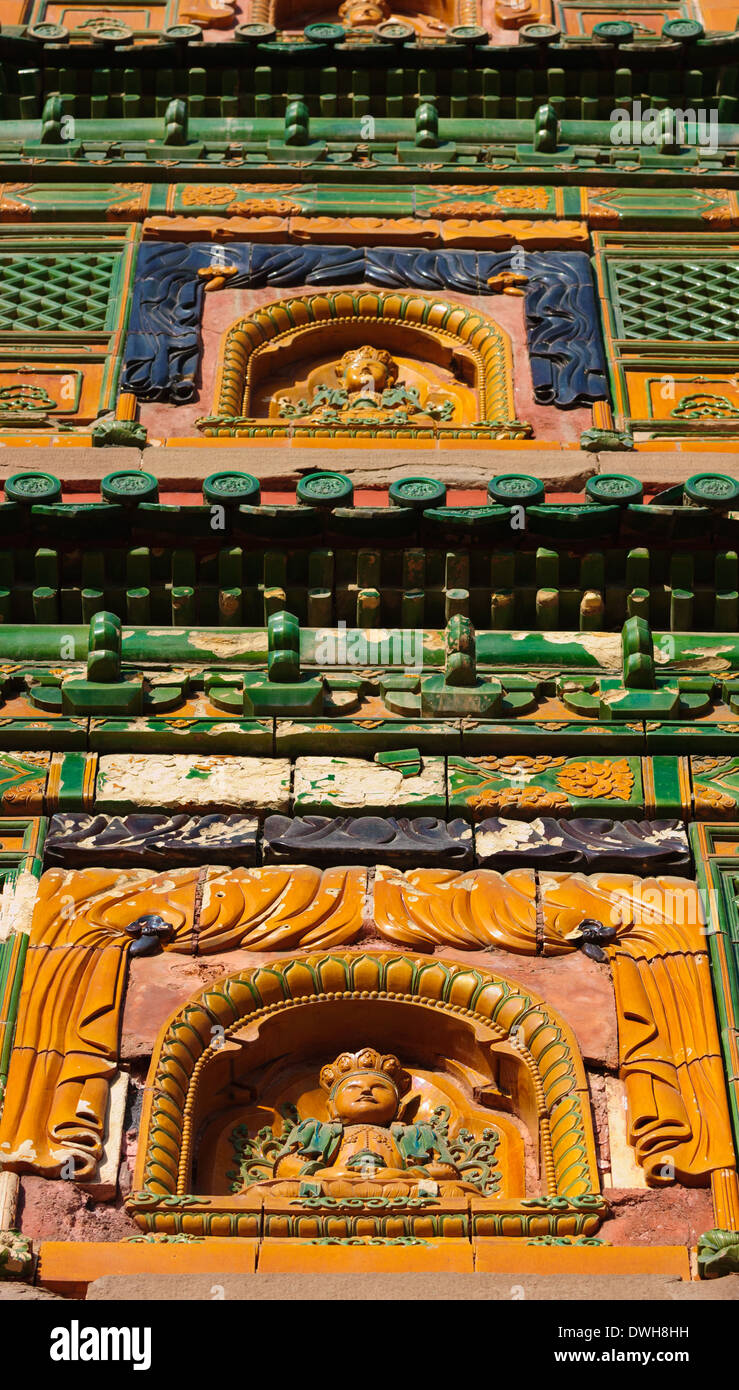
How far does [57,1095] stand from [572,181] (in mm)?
10098

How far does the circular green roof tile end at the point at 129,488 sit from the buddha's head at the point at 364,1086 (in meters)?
3.76

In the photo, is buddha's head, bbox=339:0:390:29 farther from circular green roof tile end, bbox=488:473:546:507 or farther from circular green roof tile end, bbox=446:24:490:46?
circular green roof tile end, bbox=488:473:546:507

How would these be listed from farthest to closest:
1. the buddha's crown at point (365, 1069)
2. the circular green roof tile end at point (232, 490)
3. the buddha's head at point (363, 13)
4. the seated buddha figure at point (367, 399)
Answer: the buddha's head at point (363, 13) < the seated buddha figure at point (367, 399) < the circular green roof tile end at point (232, 490) < the buddha's crown at point (365, 1069)

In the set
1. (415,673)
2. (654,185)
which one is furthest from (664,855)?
(654,185)

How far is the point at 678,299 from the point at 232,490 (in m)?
4.82

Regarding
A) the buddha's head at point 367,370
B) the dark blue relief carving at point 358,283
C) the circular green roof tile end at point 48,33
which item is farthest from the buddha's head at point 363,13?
the buddha's head at point 367,370

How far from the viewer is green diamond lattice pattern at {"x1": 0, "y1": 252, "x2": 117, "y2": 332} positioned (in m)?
16.3

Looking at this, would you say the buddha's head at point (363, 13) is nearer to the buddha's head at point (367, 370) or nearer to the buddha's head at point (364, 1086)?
the buddha's head at point (367, 370)

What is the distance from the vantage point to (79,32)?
1970 centimetres

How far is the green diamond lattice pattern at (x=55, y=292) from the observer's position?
16.3 meters

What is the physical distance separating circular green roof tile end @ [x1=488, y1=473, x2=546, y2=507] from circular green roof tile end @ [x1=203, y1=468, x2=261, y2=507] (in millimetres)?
1240

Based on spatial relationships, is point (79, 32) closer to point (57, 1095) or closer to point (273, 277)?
point (273, 277)

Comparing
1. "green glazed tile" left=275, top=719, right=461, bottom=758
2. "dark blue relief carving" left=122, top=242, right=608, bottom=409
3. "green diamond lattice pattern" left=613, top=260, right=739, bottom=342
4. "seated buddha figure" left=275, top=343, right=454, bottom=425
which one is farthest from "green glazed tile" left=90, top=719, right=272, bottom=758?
"green diamond lattice pattern" left=613, top=260, right=739, bottom=342

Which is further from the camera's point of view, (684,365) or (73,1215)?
(684,365)
